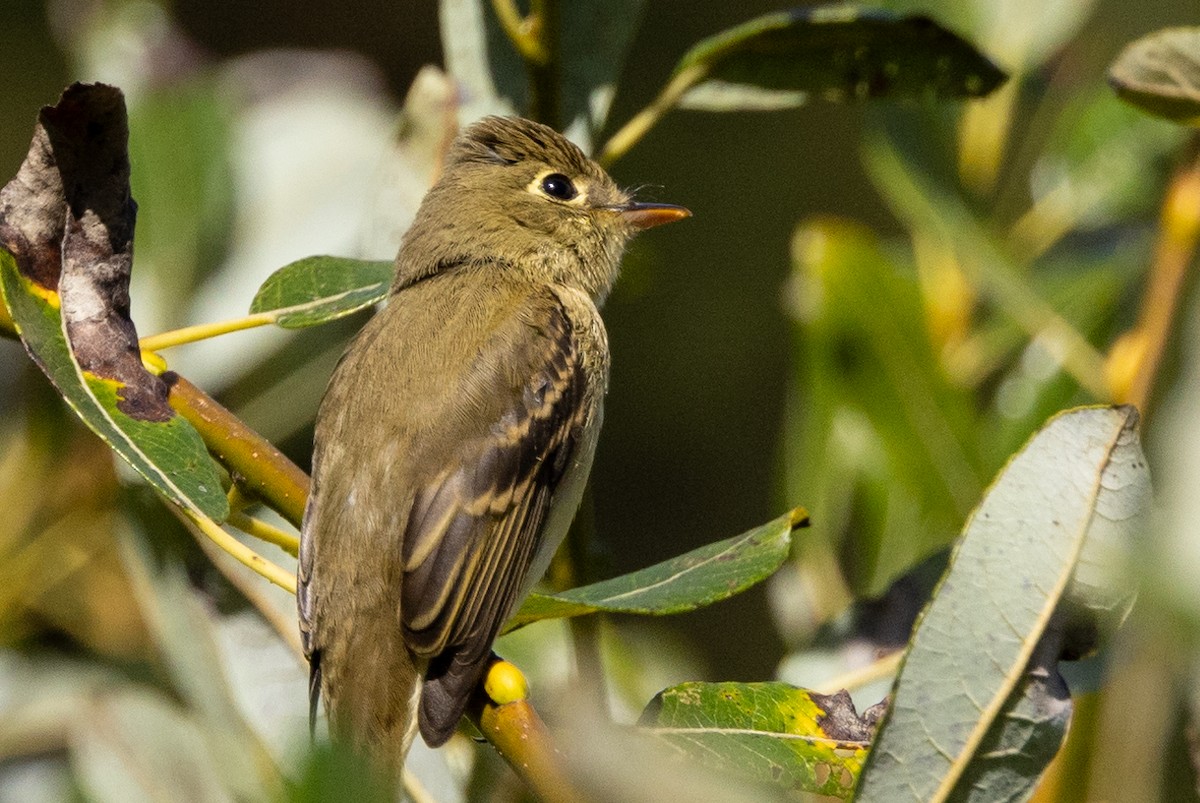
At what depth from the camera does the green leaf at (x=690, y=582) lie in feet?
6.23

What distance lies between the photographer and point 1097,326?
290cm

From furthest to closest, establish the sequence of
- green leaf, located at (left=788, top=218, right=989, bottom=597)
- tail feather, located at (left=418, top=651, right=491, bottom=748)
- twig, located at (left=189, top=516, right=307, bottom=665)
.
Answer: green leaf, located at (left=788, top=218, right=989, bottom=597) → twig, located at (left=189, top=516, right=307, bottom=665) → tail feather, located at (left=418, top=651, right=491, bottom=748)

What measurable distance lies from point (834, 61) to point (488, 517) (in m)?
0.99

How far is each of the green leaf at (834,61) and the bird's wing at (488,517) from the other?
0.57m

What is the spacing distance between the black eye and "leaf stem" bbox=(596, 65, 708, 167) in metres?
0.87

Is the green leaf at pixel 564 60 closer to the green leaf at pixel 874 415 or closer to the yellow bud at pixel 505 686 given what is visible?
the green leaf at pixel 874 415

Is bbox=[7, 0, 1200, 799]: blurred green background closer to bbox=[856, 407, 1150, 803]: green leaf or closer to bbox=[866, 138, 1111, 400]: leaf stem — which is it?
bbox=[866, 138, 1111, 400]: leaf stem

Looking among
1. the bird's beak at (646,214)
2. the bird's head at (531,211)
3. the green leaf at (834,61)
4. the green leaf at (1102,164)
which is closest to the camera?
the green leaf at (834,61)

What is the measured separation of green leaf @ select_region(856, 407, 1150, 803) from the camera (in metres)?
1.67

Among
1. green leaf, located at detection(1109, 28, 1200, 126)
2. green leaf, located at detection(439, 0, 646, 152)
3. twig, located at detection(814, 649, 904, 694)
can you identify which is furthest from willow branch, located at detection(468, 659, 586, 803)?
green leaf, located at detection(1109, 28, 1200, 126)

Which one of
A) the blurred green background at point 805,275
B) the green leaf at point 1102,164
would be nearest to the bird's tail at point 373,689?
the blurred green background at point 805,275

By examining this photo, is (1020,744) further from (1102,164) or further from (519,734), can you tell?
(1102,164)

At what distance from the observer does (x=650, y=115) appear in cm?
259

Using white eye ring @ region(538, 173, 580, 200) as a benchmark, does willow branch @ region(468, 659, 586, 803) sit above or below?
below
